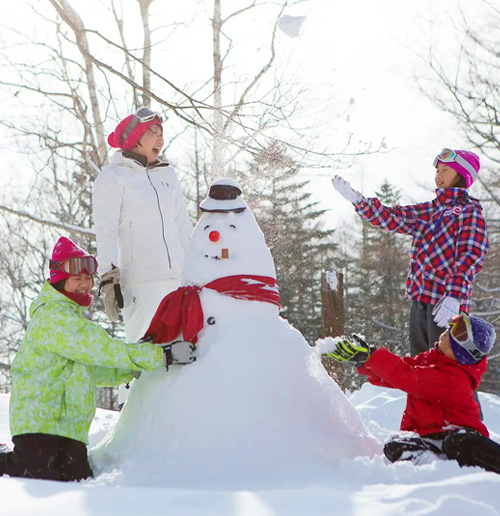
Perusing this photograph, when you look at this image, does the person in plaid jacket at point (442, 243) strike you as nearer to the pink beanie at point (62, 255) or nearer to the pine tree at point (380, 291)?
the pink beanie at point (62, 255)

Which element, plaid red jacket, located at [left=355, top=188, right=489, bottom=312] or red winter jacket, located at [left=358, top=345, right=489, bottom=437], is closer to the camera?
red winter jacket, located at [left=358, top=345, right=489, bottom=437]

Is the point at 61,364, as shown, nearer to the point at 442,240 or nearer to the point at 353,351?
the point at 353,351

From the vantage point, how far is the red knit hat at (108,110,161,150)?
3.38m

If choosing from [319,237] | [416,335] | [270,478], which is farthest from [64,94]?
[319,237]

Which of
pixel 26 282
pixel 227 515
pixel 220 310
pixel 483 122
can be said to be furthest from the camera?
pixel 26 282

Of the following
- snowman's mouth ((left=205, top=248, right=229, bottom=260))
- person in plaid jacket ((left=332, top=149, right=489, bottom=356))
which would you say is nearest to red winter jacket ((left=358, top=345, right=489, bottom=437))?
person in plaid jacket ((left=332, top=149, right=489, bottom=356))

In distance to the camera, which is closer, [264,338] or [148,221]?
[264,338]

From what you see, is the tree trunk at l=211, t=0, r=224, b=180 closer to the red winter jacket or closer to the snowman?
the snowman

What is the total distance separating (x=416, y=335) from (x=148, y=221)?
166cm

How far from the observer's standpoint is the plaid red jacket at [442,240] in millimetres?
3277

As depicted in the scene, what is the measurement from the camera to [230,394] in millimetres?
2482

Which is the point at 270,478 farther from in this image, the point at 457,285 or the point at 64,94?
the point at 64,94

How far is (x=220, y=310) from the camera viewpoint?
270cm

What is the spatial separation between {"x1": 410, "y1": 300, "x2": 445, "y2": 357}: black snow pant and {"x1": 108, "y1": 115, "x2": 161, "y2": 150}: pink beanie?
1.81 meters
